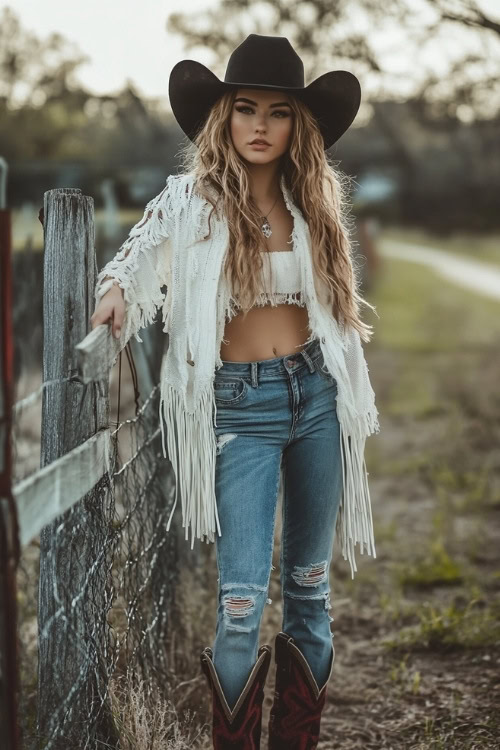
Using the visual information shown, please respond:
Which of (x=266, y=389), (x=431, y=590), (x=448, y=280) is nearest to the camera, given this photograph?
(x=266, y=389)

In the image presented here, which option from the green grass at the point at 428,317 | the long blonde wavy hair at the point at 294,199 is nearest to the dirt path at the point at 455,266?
the green grass at the point at 428,317

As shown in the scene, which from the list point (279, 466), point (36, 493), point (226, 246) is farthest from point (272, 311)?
point (36, 493)

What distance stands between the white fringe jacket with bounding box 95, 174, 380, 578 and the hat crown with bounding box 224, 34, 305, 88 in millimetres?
332

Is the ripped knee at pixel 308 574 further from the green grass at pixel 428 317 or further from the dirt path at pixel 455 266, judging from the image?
the dirt path at pixel 455 266

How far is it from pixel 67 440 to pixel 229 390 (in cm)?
45

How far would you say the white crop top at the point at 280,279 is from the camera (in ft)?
8.61

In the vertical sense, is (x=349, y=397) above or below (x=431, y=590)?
above

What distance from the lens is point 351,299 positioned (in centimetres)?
277

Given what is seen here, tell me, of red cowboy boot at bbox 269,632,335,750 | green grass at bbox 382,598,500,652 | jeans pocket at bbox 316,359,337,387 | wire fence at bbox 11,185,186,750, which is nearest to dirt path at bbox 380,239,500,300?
green grass at bbox 382,598,500,652

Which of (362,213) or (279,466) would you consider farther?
(362,213)

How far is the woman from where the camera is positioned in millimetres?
2514

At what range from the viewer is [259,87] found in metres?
2.65

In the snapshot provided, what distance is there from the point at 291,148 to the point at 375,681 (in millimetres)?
2037

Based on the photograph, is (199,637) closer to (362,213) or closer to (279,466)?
(279,466)
